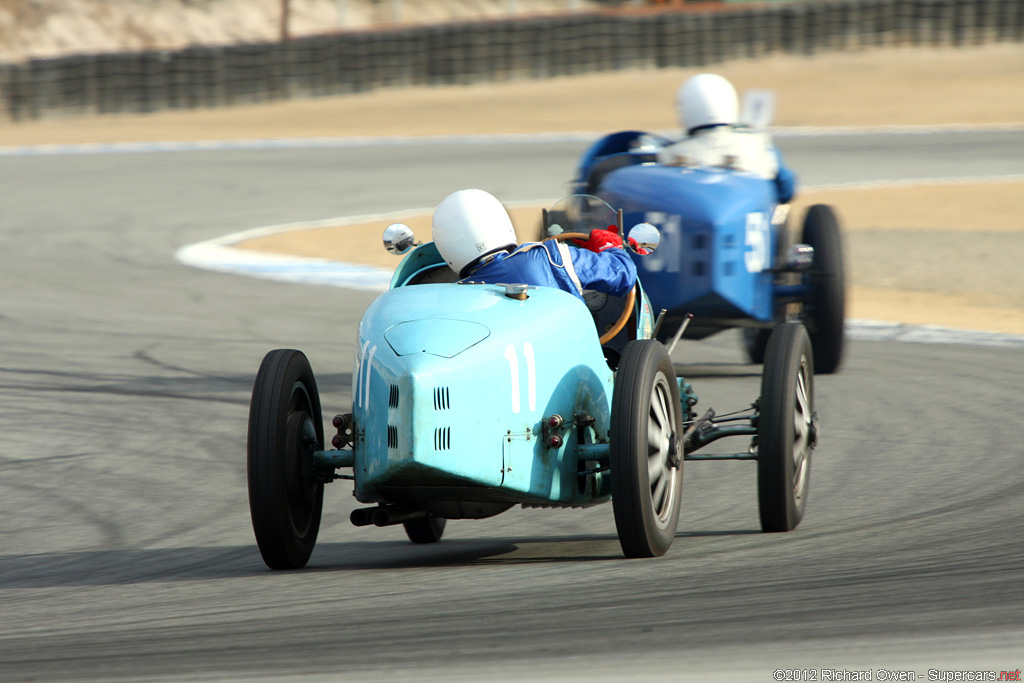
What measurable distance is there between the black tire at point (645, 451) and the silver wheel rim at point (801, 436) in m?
0.62

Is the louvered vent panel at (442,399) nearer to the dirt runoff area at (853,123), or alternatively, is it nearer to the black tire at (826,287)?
the black tire at (826,287)

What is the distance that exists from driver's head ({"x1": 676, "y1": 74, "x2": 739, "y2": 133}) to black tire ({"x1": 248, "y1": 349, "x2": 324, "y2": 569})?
202 inches

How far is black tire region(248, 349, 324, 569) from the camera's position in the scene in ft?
16.0

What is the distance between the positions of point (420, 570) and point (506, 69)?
30.8 m

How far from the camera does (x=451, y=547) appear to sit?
5.79 m

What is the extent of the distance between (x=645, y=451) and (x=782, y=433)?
0.72 metres

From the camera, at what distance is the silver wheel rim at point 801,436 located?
5660mm

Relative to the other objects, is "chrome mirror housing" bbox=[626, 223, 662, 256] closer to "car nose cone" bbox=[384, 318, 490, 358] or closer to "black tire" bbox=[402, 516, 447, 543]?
"car nose cone" bbox=[384, 318, 490, 358]

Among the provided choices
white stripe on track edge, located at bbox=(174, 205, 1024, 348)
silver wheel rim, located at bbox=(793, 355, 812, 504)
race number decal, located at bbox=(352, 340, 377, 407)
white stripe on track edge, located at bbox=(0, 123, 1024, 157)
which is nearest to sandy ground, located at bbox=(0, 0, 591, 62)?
white stripe on track edge, located at bbox=(0, 123, 1024, 157)

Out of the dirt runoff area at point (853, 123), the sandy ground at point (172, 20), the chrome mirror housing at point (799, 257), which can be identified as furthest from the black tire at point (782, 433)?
the sandy ground at point (172, 20)

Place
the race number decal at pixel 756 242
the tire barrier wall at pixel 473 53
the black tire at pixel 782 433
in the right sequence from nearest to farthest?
the black tire at pixel 782 433 → the race number decal at pixel 756 242 → the tire barrier wall at pixel 473 53

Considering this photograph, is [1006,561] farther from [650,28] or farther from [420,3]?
[420,3]

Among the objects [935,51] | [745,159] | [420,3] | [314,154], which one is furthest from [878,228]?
[420,3]

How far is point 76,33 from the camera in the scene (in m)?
43.9
